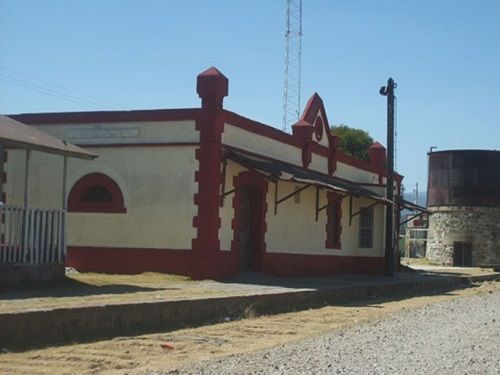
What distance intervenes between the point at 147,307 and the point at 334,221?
16.7 meters

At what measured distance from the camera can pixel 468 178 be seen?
4938cm

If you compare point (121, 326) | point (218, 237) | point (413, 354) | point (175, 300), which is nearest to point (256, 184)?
point (218, 237)

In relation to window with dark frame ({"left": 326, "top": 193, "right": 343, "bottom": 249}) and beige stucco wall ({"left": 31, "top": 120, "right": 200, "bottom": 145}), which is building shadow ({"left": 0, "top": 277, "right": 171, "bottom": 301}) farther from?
window with dark frame ({"left": 326, "top": 193, "right": 343, "bottom": 249})

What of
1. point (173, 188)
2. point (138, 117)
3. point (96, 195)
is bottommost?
point (96, 195)

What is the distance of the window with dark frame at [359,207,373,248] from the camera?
1207 inches

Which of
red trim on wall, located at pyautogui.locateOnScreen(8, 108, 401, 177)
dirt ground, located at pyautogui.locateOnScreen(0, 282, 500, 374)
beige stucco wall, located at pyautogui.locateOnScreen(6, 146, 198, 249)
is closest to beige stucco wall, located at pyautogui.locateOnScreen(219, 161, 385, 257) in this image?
beige stucco wall, located at pyautogui.locateOnScreen(6, 146, 198, 249)

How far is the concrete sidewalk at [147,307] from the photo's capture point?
1040 centimetres

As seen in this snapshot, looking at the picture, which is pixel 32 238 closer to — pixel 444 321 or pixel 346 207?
pixel 444 321

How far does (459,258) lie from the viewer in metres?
49.7

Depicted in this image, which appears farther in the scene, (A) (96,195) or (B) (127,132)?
(A) (96,195)

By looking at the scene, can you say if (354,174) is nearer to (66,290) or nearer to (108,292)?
(108,292)

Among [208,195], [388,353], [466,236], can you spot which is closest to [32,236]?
[208,195]

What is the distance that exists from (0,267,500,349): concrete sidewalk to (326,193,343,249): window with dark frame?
22.7ft

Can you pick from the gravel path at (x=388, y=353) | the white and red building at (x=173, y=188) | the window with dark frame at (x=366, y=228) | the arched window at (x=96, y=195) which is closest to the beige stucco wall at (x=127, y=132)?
the white and red building at (x=173, y=188)
